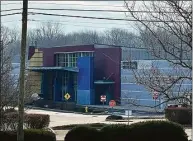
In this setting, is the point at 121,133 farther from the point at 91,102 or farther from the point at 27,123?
the point at 91,102

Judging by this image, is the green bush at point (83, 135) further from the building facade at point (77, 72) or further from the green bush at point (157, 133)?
the building facade at point (77, 72)

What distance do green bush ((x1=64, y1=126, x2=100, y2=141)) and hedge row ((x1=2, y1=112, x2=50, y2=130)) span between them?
3971 mm

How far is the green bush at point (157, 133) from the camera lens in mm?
14844

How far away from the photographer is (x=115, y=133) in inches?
591

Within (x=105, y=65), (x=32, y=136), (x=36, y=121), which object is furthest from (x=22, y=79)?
(x=105, y=65)

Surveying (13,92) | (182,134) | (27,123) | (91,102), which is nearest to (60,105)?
(91,102)

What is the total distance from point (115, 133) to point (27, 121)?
9.31 metres

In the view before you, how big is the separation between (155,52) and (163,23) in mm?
1144

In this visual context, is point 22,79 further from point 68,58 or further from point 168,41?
point 68,58

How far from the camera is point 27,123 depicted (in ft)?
78.7

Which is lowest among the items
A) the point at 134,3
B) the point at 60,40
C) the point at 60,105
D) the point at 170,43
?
the point at 60,105

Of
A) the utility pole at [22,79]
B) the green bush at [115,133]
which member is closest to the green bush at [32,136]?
the utility pole at [22,79]

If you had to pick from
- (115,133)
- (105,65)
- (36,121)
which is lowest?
(36,121)

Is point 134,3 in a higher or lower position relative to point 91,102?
higher
